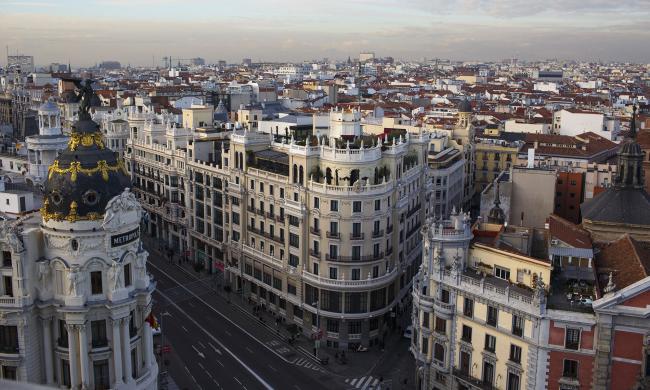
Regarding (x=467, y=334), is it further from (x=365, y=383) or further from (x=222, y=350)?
(x=222, y=350)

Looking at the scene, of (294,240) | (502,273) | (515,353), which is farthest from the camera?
(294,240)

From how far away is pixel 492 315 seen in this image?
67.5 m

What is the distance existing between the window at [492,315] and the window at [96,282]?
123 feet

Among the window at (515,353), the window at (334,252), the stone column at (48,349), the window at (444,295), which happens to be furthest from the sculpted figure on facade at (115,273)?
the window at (334,252)

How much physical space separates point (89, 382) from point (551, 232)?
49660 millimetres

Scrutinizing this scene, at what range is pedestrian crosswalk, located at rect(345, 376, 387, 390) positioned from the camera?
276 ft

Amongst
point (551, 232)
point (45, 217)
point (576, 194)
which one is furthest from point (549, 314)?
point (576, 194)

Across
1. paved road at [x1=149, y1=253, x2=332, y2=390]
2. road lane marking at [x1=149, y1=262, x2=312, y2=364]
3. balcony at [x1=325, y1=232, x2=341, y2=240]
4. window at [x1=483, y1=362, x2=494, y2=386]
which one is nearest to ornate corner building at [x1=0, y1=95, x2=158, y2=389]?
paved road at [x1=149, y1=253, x2=332, y2=390]

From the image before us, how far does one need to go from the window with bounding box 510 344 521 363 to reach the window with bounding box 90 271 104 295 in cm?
3947

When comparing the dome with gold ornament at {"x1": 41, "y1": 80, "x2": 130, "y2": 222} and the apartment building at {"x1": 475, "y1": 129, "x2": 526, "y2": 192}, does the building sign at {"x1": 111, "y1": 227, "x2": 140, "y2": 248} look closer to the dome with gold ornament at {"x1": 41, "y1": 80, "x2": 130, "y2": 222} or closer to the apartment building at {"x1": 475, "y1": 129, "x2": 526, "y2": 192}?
the dome with gold ornament at {"x1": 41, "y1": 80, "x2": 130, "y2": 222}

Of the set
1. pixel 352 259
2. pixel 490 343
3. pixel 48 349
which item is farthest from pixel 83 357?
pixel 352 259

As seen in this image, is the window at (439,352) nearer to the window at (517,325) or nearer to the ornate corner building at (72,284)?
the window at (517,325)

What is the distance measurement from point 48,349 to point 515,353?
4389 cm

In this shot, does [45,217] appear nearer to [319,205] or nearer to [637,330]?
[319,205]
